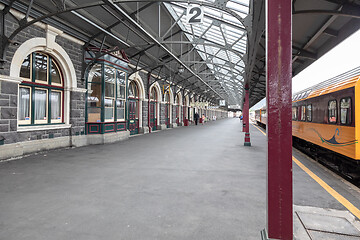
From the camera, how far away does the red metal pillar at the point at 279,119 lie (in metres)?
2.01

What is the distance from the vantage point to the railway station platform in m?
2.43

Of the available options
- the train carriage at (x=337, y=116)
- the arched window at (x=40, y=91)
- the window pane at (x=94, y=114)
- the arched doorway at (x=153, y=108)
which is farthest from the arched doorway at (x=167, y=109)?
the train carriage at (x=337, y=116)

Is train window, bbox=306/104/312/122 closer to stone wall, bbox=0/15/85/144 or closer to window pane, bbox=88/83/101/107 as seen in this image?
window pane, bbox=88/83/101/107

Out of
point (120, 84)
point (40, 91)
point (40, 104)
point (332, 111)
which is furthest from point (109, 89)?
point (332, 111)

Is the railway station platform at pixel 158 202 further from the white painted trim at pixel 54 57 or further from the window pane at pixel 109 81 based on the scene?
the window pane at pixel 109 81

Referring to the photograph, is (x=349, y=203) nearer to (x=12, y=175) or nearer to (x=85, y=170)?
(x=85, y=170)

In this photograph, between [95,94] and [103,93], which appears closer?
[103,93]

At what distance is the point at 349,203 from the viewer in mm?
3260

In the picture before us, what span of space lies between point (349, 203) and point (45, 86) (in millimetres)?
9624

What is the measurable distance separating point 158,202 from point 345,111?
5.13m

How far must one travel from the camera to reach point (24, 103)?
7039mm

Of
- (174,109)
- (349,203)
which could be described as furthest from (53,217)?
(174,109)

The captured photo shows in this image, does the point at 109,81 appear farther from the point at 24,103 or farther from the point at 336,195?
the point at 336,195

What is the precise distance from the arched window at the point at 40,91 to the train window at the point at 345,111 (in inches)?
389
